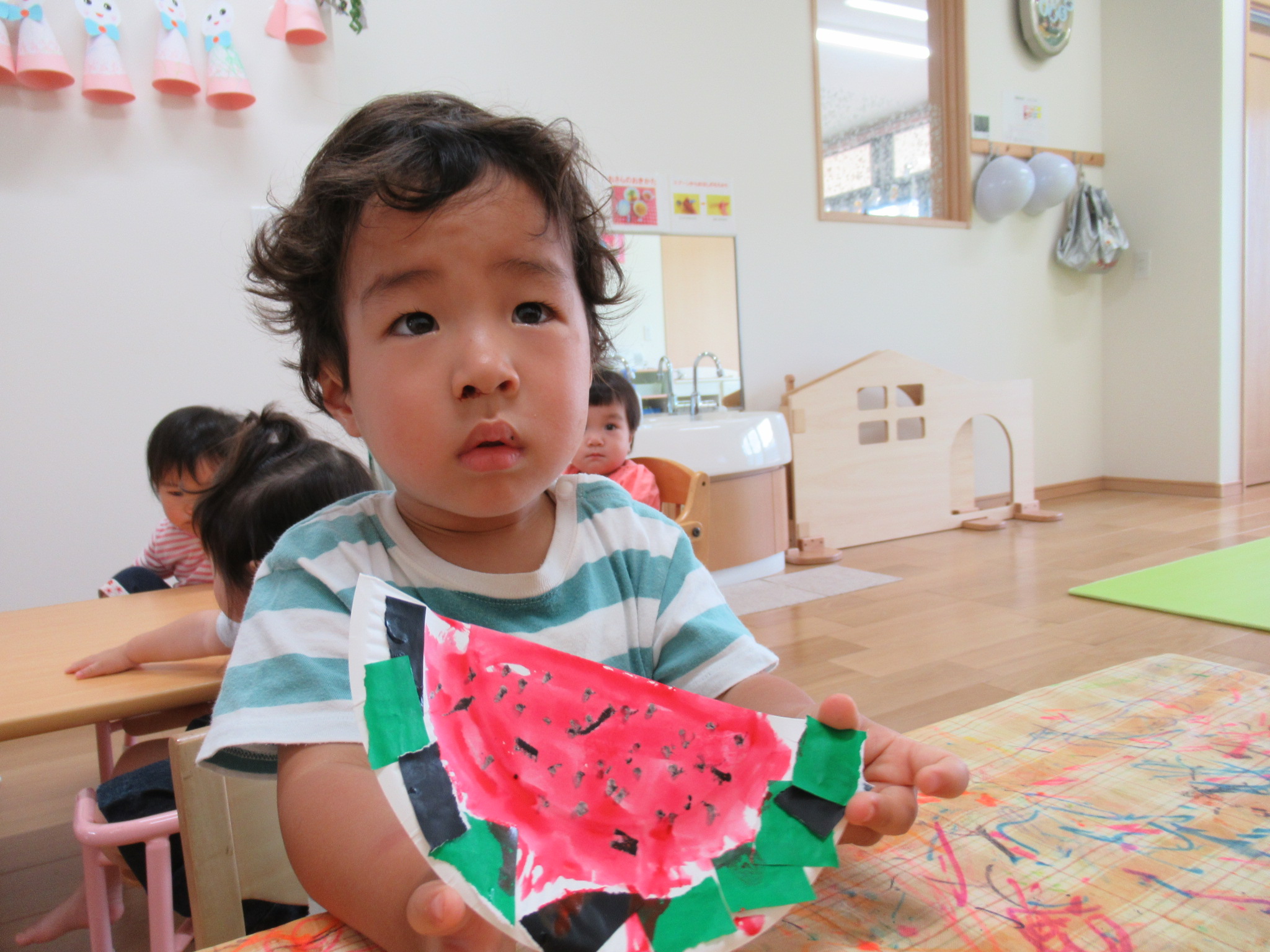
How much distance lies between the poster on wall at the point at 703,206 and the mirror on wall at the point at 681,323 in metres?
0.03

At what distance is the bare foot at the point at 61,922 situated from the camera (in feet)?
3.05

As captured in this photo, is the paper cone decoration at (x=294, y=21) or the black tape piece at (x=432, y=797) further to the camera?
the paper cone decoration at (x=294, y=21)

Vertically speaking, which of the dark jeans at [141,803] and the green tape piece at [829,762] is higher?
the green tape piece at [829,762]

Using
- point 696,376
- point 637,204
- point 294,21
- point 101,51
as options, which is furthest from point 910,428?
point 101,51

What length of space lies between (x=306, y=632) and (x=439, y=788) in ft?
0.66

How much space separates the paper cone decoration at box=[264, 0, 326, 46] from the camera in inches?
70.0

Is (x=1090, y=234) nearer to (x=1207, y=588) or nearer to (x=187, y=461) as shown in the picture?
(x=1207, y=588)

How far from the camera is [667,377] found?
2.49 metres

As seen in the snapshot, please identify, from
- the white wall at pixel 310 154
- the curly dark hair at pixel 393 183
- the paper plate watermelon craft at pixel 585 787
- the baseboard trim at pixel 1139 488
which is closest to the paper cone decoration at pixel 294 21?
the white wall at pixel 310 154

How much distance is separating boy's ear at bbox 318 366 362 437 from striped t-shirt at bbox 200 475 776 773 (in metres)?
0.05

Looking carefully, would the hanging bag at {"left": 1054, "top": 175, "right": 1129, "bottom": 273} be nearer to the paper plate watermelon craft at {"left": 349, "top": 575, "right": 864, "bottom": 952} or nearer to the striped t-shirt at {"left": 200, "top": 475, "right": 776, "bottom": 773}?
the striped t-shirt at {"left": 200, "top": 475, "right": 776, "bottom": 773}

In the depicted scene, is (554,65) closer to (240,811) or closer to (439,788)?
(240,811)

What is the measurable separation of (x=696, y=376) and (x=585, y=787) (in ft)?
7.43

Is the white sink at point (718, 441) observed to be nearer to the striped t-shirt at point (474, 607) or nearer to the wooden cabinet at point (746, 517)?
the wooden cabinet at point (746, 517)
